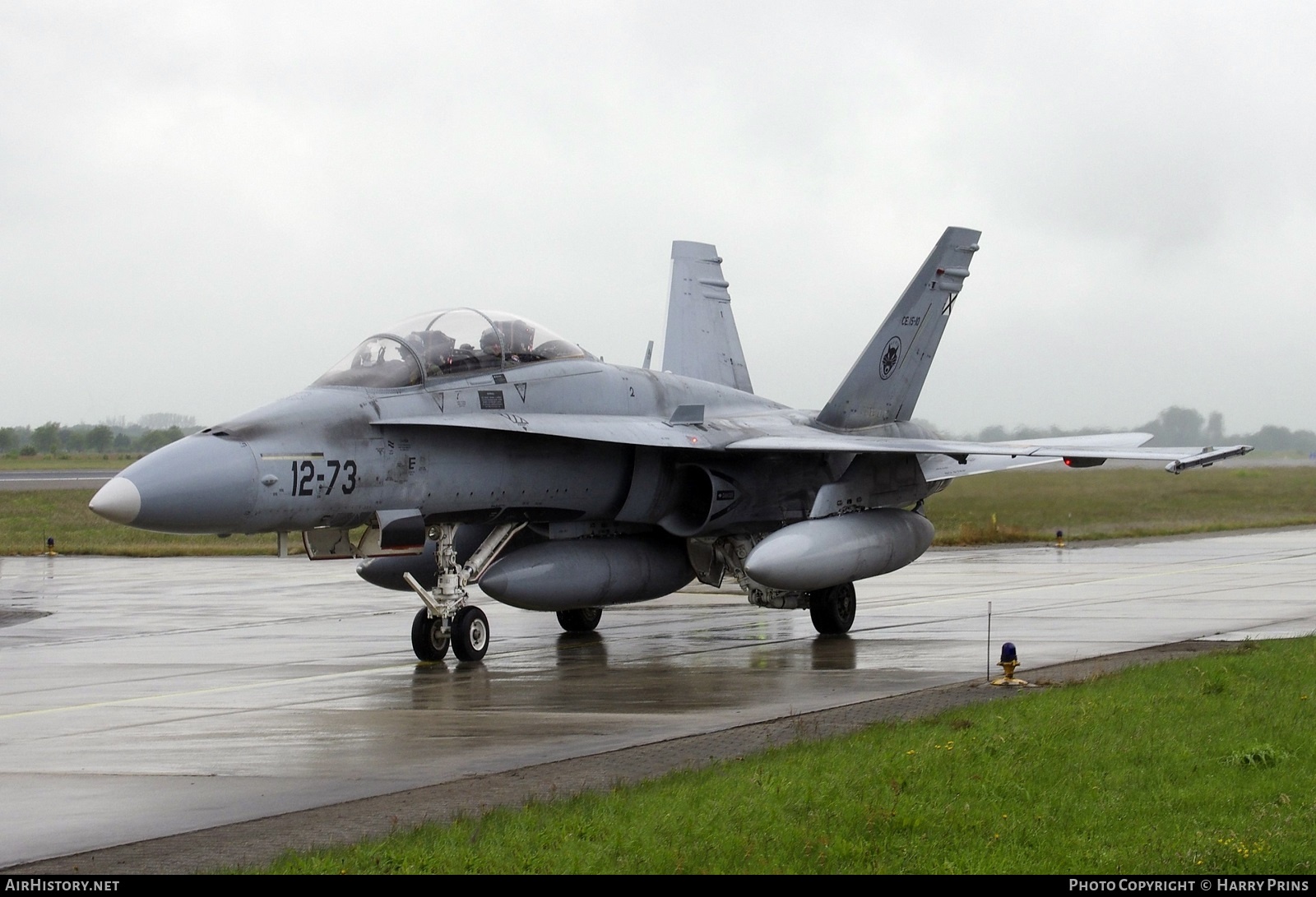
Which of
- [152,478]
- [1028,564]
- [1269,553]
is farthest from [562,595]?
[1269,553]

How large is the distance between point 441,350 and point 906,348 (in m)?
6.50

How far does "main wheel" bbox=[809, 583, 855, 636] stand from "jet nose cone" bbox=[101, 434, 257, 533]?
6.47 m

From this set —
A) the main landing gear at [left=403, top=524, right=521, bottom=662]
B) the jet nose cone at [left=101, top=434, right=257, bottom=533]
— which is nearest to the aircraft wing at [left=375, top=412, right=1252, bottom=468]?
the main landing gear at [left=403, top=524, right=521, bottom=662]

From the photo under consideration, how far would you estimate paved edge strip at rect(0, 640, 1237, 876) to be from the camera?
18.3ft

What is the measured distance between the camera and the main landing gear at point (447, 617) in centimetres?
1277

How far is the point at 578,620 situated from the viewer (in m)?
15.9

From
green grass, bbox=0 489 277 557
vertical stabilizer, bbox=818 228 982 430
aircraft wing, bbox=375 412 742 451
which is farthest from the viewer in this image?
green grass, bbox=0 489 277 557

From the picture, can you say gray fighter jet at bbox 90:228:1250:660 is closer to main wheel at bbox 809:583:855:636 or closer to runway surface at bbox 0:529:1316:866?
main wheel at bbox 809:583:855:636

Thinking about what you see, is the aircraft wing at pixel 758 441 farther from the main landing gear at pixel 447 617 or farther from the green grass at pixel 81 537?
the green grass at pixel 81 537

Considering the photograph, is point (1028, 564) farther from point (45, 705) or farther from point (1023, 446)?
point (45, 705)

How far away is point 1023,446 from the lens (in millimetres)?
15180

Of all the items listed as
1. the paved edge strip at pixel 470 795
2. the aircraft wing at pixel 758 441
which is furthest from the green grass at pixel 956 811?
the aircraft wing at pixel 758 441

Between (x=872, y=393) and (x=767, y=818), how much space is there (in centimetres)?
1136

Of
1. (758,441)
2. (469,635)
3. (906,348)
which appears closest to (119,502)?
(469,635)
